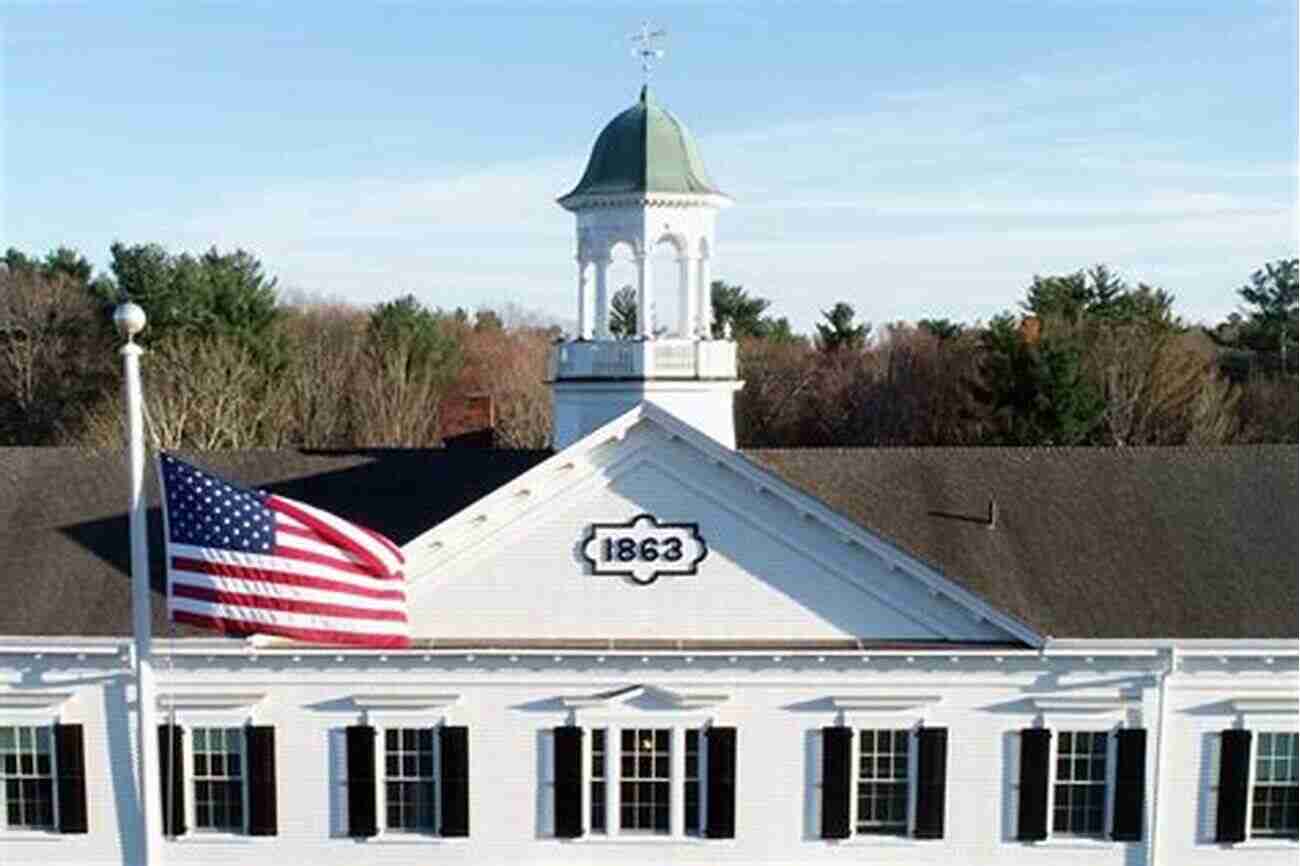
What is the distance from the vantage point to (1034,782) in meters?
16.1

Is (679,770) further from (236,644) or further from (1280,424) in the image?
(1280,424)

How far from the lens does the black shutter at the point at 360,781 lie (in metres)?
16.2

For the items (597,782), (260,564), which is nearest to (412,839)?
(597,782)

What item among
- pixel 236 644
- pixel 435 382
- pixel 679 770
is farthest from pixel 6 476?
pixel 435 382

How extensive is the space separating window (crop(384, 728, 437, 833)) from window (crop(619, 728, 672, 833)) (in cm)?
271

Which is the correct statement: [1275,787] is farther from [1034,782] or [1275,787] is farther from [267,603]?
[267,603]

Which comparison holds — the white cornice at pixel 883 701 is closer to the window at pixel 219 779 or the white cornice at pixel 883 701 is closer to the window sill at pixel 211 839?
the window sill at pixel 211 839

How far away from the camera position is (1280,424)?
169 feet

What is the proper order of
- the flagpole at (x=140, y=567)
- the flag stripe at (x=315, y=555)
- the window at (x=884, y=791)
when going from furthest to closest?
1. the window at (x=884, y=791)
2. the flag stripe at (x=315, y=555)
3. the flagpole at (x=140, y=567)

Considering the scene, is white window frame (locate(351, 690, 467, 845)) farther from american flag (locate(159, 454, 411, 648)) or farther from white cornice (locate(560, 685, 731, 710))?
american flag (locate(159, 454, 411, 648))

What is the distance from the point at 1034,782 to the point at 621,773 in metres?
5.79

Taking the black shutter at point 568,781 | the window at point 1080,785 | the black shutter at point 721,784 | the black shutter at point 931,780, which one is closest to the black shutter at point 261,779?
the black shutter at point 568,781

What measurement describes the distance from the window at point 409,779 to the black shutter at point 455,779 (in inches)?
8.6

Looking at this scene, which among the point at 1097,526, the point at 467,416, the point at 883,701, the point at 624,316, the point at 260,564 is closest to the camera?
the point at 260,564
